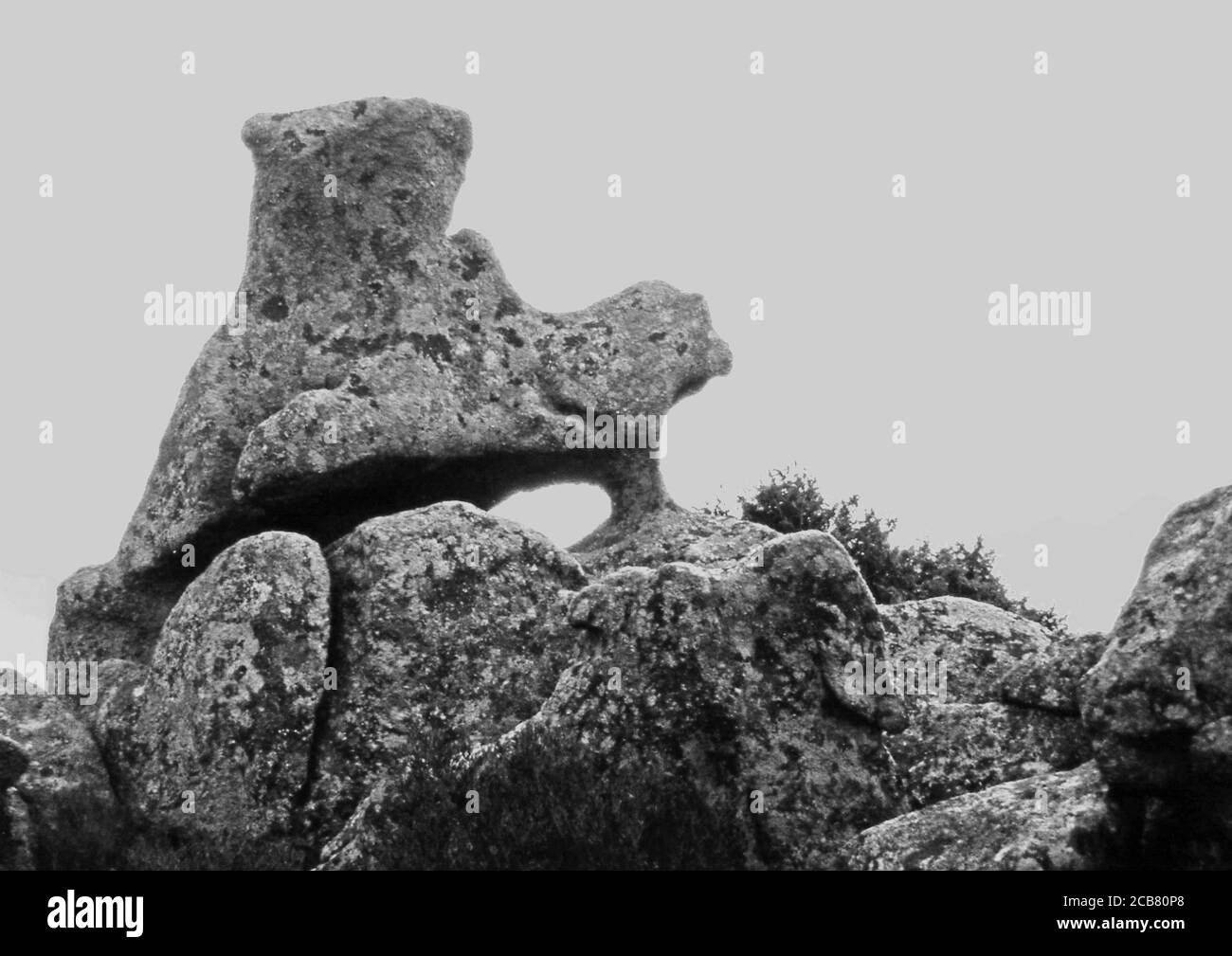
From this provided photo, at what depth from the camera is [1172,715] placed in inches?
426

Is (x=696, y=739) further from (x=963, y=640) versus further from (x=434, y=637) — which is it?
(x=963, y=640)

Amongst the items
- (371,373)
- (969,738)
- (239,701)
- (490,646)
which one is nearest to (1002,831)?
(969,738)

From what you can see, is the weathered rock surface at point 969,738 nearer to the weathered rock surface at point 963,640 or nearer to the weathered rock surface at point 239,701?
the weathered rock surface at point 963,640

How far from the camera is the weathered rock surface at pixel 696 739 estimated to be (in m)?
14.0

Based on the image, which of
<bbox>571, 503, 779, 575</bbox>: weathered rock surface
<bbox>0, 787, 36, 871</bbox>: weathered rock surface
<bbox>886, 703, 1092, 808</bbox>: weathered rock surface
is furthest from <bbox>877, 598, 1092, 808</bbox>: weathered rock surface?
<bbox>0, 787, 36, 871</bbox>: weathered rock surface

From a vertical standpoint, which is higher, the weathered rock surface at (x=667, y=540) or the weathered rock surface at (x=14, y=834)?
the weathered rock surface at (x=667, y=540)

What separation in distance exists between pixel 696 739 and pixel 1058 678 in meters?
3.45

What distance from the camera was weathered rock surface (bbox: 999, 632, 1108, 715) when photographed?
48.9 feet

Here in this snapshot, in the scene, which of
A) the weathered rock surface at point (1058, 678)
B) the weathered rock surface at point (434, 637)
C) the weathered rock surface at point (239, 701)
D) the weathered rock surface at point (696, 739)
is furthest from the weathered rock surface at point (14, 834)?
the weathered rock surface at point (1058, 678)

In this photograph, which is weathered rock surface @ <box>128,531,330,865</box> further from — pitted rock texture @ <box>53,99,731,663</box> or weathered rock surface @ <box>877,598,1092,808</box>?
weathered rock surface @ <box>877,598,1092,808</box>

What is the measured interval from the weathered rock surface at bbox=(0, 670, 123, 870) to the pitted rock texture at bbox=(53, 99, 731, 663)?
2.11 m

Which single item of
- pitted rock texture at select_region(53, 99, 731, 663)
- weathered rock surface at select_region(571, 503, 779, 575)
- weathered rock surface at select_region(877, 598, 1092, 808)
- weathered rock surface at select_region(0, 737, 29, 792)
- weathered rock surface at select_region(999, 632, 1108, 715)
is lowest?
weathered rock surface at select_region(0, 737, 29, 792)

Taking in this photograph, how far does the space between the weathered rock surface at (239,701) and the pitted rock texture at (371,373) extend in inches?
79.7
